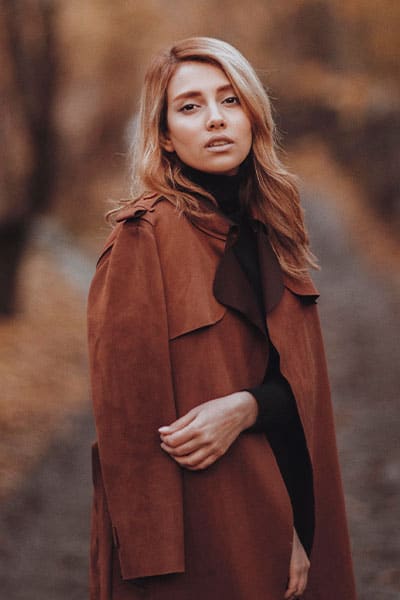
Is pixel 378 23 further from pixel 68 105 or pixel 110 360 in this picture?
pixel 110 360

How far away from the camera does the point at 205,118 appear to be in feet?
6.10

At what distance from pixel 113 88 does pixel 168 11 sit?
3.72ft

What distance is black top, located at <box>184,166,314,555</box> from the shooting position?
1891mm

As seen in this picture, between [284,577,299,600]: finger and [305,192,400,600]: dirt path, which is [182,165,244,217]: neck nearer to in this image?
[284,577,299,600]: finger

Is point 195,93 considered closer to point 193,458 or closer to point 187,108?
point 187,108

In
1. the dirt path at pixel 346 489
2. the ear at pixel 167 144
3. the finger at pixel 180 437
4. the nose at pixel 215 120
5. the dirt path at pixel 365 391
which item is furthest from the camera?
the dirt path at pixel 365 391

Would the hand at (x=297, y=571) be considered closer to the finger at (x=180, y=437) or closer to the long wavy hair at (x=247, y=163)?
the finger at (x=180, y=437)

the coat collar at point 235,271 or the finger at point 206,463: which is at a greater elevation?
the coat collar at point 235,271

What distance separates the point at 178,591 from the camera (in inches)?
70.0

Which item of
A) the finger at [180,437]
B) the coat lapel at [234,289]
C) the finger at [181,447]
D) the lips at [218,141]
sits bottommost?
the finger at [181,447]

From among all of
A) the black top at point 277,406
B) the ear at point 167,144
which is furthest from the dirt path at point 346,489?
the ear at point 167,144

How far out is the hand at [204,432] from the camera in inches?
68.4

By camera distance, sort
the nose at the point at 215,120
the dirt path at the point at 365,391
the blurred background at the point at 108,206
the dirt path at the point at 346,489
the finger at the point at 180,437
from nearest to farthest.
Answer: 1. the finger at the point at 180,437
2. the nose at the point at 215,120
3. the dirt path at the point at 346,489
4. the dirt path at the point at 365,391
5. the blurred background at the point at 108,206

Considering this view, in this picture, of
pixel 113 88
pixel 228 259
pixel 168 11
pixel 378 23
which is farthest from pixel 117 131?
pixel 228 259
